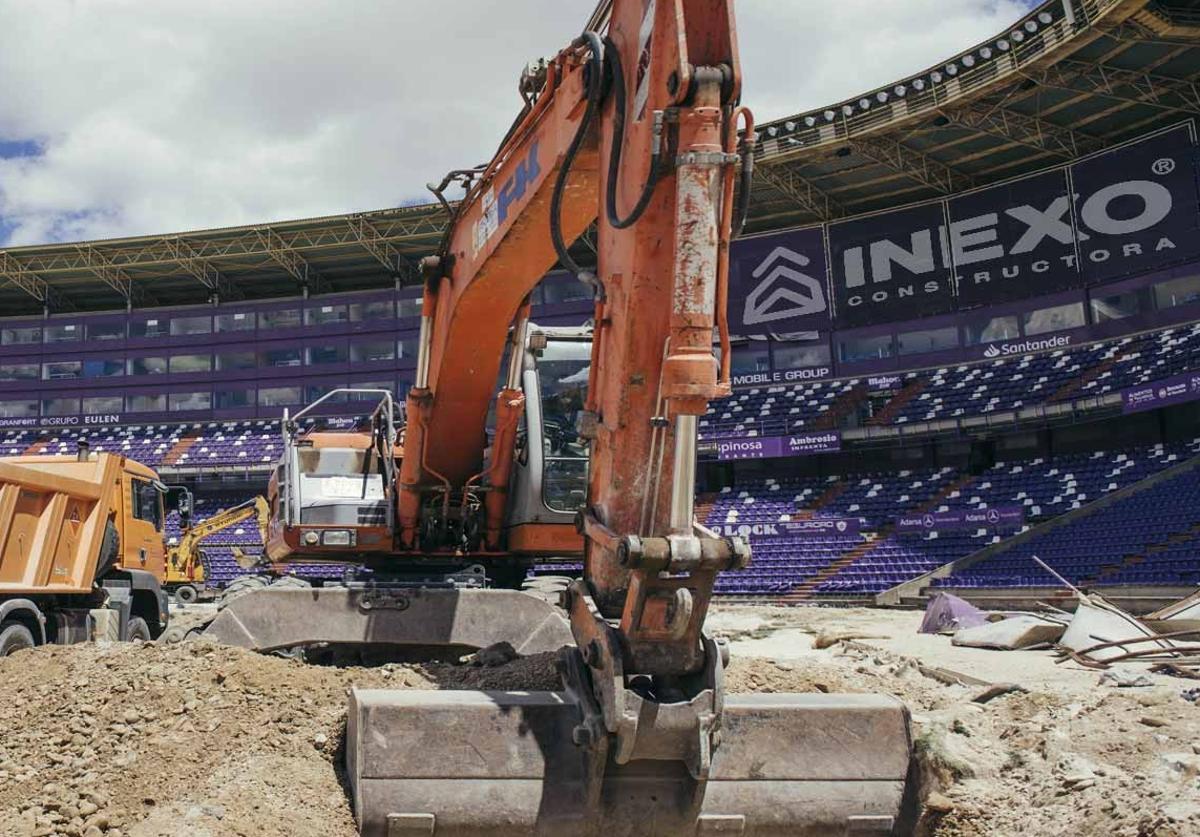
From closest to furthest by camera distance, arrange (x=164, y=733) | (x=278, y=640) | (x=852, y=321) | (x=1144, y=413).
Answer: (x=164, y=733) < (x=278, y=640) < (x=1144, y=413) < (x=852, y=321)

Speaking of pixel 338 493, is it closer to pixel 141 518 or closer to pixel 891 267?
pixel 141 518

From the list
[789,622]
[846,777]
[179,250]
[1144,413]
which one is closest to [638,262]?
[846,777]

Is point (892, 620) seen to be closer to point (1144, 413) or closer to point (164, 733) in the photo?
point (1144, 413)

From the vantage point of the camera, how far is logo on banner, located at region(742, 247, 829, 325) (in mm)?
33875

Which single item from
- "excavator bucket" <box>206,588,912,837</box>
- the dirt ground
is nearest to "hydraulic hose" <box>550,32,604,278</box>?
"excavator bucket" <box>206,588,912,837</box>

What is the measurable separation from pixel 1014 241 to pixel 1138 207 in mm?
3454

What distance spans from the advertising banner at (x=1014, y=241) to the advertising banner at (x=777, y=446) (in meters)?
5.95

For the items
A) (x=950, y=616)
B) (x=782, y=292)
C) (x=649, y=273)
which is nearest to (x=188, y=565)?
(x=950, y=616)

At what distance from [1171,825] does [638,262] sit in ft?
10.4

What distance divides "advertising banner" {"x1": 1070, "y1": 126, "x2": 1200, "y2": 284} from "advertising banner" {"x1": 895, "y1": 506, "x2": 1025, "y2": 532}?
724cm

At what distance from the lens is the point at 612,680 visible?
412 centimetres

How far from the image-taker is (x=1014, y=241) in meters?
31.2

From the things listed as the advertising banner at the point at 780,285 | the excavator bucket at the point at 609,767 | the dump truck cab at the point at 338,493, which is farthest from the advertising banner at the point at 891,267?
the excavator bucket at the point at 609,767

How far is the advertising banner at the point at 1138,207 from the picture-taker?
28.0 m
